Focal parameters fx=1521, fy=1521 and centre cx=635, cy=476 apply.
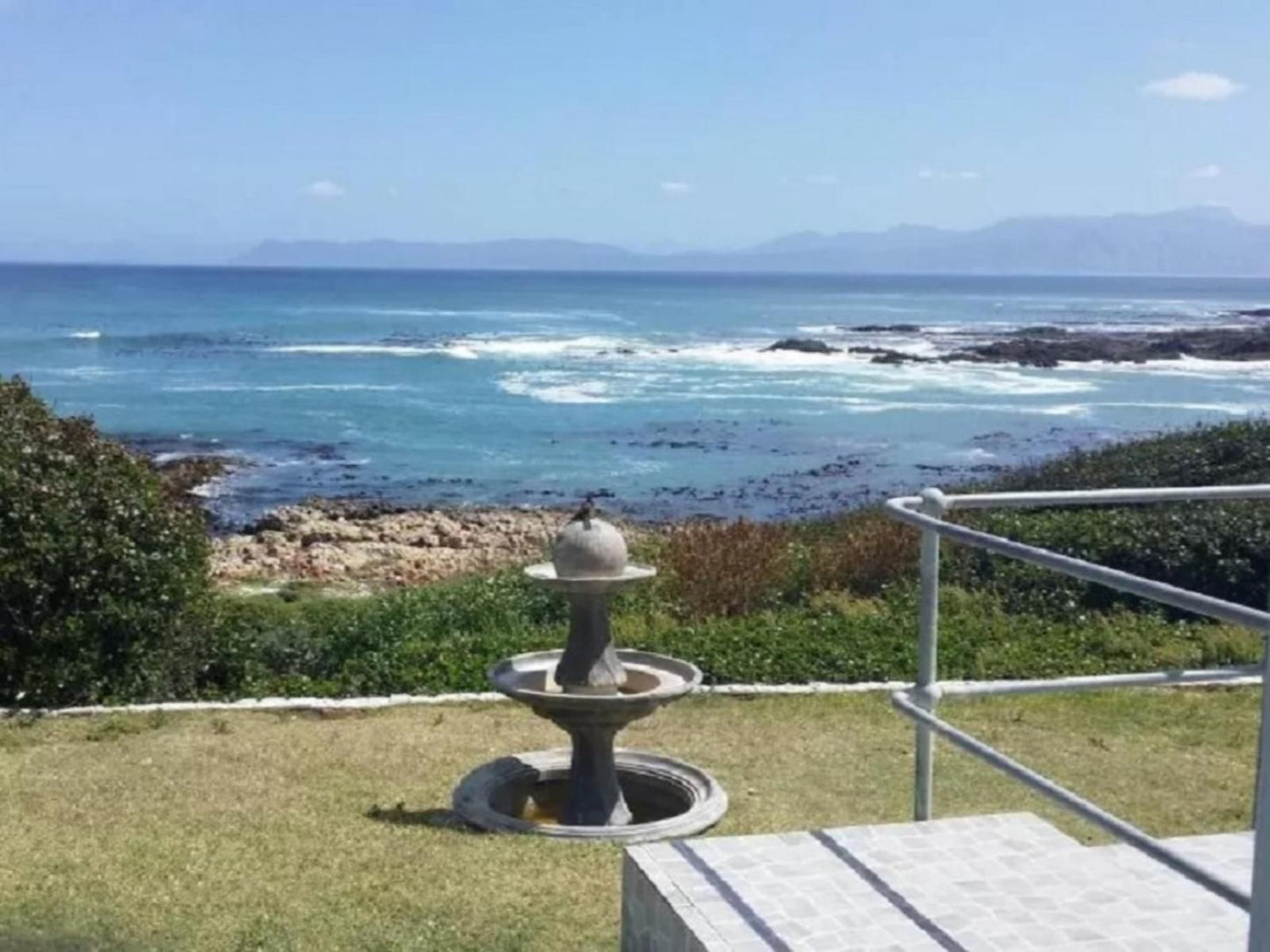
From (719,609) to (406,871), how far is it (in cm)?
664

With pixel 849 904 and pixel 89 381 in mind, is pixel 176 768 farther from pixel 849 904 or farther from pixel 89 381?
pixel 89 381

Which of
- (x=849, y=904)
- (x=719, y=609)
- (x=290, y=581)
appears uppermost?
(x=849, y=904)

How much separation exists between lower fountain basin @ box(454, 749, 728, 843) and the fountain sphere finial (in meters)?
1.17

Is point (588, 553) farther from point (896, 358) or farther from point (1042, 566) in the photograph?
point (896, 358)

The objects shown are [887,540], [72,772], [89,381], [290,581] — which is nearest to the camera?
[72,772]

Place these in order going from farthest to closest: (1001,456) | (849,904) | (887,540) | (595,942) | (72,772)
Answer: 1. (1001,456)
2. (887,540)
3. (72,772)
4. (595,942)
5. (849,904)

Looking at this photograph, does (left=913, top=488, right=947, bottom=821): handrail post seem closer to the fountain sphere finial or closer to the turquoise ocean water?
the fountain sphere finial

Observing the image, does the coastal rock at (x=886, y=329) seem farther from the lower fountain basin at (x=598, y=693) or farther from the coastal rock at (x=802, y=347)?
the lower fountain basin at (x=598, y=693)

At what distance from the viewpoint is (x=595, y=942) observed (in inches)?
209

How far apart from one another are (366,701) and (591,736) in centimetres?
259

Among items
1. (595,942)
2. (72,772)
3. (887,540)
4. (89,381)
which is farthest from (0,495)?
(89,381)

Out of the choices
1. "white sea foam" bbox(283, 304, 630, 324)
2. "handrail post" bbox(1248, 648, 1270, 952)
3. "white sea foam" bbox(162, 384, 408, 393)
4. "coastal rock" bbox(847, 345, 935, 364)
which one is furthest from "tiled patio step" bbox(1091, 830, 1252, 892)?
"white sea foam" bbox(283, 304, 630, 324)

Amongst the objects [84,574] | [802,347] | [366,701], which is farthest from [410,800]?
[802,347]

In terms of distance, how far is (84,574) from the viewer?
899cm
